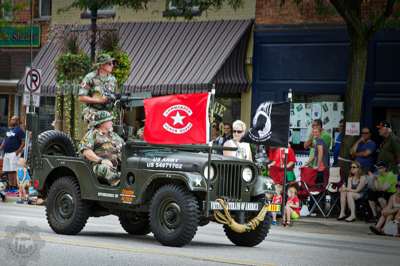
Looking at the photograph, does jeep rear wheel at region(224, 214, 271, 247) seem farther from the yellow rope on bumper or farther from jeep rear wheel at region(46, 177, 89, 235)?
jeep rear wheel at region(46, 177, 89, 235)

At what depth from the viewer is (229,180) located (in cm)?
1370

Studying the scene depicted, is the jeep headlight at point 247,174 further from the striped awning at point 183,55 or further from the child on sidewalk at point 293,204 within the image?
the striped awning at point 183,55

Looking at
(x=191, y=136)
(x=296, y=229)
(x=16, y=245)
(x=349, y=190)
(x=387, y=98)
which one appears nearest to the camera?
(x=16, y=245)

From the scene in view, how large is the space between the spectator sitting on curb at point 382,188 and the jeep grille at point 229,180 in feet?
26.2

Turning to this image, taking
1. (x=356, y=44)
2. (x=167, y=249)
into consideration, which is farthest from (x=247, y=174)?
(x=356, y=44)

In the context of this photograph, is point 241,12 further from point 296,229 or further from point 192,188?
point 192,188

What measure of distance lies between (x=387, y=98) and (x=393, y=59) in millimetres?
901

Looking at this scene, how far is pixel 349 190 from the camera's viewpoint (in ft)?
71.6

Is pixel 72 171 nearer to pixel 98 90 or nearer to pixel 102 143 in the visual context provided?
pixel 102 143

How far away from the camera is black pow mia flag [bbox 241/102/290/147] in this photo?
784 inches

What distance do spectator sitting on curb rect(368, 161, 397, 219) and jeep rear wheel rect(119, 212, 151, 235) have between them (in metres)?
7.29

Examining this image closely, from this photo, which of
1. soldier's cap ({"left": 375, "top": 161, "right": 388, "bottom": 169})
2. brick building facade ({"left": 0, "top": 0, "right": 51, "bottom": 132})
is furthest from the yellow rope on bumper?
brick building facade ({"left": 0, "top": 0, "right": 51, "bottom": 132})

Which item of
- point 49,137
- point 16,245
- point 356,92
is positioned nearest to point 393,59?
point 356,92

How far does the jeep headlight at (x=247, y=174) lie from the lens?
1377 centimetres
